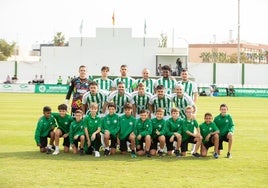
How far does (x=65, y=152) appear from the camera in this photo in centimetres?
1089

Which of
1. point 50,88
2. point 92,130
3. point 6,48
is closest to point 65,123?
point 92,130

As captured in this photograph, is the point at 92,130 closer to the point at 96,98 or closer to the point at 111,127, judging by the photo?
the point at 111,127

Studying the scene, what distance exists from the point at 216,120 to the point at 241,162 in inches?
54.6

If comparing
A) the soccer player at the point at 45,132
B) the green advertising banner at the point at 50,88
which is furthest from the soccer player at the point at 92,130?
the green advertising banner at the point at 50,88

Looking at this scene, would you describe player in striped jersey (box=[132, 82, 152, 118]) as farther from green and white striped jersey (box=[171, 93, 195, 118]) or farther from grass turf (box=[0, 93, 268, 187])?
grass turf (box=[0, 93, 268, 187])

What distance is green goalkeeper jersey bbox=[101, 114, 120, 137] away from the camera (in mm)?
10797

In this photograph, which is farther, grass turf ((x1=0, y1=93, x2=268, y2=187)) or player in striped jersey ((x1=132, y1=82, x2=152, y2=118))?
player in striped jersey ((x1=132, y1=82, x2=152, y2=118))

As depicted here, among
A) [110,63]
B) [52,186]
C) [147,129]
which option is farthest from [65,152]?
[110,63]

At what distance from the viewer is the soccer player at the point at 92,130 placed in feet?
34.7

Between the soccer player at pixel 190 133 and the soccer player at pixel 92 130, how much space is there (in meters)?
1.78

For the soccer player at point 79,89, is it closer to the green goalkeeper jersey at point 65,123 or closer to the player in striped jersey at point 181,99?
the green goalkeeper jersey at point 65,123

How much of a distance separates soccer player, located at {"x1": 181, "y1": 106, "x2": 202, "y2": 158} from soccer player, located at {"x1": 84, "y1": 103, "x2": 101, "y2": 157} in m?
1.78

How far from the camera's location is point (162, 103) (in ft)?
36.5

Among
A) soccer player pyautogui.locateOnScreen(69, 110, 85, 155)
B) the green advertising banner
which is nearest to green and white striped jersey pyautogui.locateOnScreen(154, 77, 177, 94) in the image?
soccer player pyautogui.locateOnScreen(69, 110, 85, 155)
